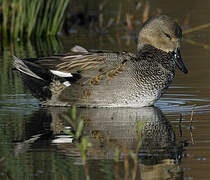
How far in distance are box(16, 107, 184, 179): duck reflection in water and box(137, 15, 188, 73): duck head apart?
90 centimetres

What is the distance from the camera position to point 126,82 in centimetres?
844

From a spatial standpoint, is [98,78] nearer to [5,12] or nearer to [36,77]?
[36,77]

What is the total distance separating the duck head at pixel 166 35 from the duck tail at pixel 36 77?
4.62 feet

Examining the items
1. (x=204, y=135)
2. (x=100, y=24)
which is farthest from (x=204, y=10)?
(x=204, y=135)

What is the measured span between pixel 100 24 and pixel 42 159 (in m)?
10.2

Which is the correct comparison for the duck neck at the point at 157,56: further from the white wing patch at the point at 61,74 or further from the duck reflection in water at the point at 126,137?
the white wing patch at the point at 61,74

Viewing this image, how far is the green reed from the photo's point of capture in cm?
1423

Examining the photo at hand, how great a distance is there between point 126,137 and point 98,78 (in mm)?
1788

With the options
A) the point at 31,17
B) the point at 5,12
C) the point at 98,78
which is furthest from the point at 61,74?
the point at 5,12

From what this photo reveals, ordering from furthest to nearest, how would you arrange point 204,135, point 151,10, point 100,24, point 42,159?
point 151,10, point 100,24, point 204,135, point 42,159

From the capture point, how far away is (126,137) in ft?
22.5

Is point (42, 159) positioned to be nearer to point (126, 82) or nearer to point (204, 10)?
point (126, 82)

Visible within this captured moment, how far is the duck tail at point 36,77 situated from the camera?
8633 millimetres

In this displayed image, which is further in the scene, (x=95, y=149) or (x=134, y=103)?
(x=134, y=103)
